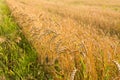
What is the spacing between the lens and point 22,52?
3.63 metres

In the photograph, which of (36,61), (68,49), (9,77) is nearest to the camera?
(68,49)

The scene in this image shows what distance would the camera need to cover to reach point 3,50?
352 centimetres

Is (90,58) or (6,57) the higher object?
(90,58)

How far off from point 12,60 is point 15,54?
14cm

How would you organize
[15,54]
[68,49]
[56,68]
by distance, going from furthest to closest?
[15,54] → [56,68] → [68,49]

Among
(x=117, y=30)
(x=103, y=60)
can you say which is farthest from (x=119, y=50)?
(x=117, y=30)

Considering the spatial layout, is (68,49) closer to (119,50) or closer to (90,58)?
(90,58)

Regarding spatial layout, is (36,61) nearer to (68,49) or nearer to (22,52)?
(22,52)

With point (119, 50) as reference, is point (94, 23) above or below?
below

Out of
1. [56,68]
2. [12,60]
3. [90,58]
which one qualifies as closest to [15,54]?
[12,60]

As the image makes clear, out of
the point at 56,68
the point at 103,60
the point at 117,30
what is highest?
the point at 103,60

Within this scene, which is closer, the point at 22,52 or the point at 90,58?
the point at 90,58

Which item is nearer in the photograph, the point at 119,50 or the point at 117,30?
the point at 119,50

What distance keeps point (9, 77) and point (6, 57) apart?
40cm
